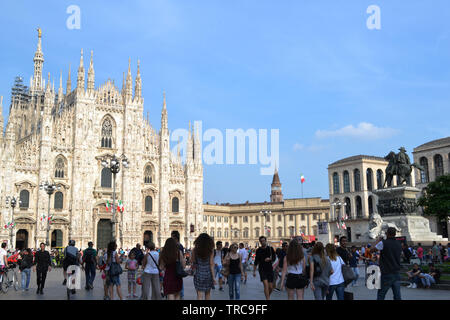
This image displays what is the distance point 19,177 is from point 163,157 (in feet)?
55.9

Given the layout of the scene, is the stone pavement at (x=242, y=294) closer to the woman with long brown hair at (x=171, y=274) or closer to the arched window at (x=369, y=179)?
the woman with long brown hair at (x=171, y=274)

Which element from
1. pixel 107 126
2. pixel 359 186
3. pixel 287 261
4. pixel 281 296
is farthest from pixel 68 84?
pixel 287 261

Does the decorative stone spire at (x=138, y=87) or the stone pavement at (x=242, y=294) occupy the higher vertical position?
the decorative stone spire at (x=138, y=87)

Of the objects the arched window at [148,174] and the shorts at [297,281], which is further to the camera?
the arched window at [148,174]

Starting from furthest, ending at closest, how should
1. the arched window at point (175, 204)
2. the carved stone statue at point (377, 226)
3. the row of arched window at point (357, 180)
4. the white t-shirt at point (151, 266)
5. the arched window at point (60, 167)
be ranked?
the row of arched window at point (357, 180) → the arched window at point (175, 204) → the arched window at point (60, 167) → the carved stone statue at point (377, 226) → the white t-shirt at point (151, 266)

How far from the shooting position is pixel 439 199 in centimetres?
5022

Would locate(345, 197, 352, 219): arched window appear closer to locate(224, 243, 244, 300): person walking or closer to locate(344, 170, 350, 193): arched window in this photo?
locate(344, 170, 350, 193): arched window

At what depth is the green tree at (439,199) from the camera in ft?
162

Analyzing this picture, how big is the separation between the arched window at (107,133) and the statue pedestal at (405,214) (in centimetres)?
3937

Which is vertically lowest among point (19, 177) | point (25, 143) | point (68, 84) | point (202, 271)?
point (202, 271)

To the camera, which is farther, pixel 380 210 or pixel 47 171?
pixel 47 171

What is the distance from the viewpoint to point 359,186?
7600 cm

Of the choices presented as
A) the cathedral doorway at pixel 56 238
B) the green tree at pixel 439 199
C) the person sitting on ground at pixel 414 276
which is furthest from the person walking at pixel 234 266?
the cathedral doorway at pixel 56 238

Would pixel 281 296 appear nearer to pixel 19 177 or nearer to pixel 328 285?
pixel 328 285
